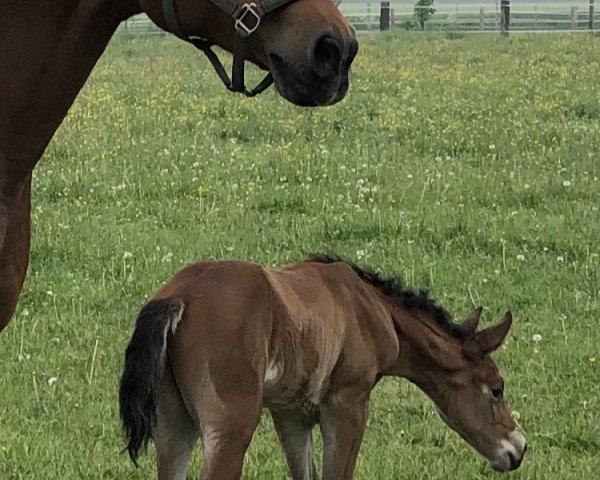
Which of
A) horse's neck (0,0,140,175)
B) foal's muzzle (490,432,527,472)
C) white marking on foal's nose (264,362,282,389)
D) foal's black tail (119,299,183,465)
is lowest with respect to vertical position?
foal's muzzle (490,432,527,472)

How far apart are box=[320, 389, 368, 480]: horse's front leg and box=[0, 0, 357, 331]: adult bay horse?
1.16 meters

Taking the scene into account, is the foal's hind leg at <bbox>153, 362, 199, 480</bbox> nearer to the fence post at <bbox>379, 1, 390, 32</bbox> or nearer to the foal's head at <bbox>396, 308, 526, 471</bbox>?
the foal's head at <bbox>396, 308, 526, 471</bbox>

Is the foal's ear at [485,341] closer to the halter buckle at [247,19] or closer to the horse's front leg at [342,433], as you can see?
the horse's front leg at [342,433]

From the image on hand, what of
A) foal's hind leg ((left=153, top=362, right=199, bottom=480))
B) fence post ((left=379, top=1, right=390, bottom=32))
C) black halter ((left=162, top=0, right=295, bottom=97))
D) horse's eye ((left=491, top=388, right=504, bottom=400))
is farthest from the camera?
fence post ((left=379, top=1, right=390, bottom=32))

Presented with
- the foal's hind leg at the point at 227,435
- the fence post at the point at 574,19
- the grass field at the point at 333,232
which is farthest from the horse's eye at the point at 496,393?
the fence post at the point at 574,19

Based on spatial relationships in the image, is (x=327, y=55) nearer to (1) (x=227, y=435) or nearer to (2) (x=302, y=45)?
(2) (x=302, y=45)

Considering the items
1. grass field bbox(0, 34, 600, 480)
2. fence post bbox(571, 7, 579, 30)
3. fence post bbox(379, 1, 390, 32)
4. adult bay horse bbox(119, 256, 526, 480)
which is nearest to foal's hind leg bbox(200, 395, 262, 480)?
adult bay horse bbox(119, 256, 526, 480)

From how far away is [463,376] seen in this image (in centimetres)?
443

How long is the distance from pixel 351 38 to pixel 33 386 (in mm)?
2657

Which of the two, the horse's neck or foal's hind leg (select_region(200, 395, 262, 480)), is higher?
the horse's neck

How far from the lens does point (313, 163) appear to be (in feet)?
29.5

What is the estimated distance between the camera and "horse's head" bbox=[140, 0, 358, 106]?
2.81m

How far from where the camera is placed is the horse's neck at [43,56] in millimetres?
3135

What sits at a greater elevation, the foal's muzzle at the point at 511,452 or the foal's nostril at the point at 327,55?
the foal's nostril at the point at 327,55
